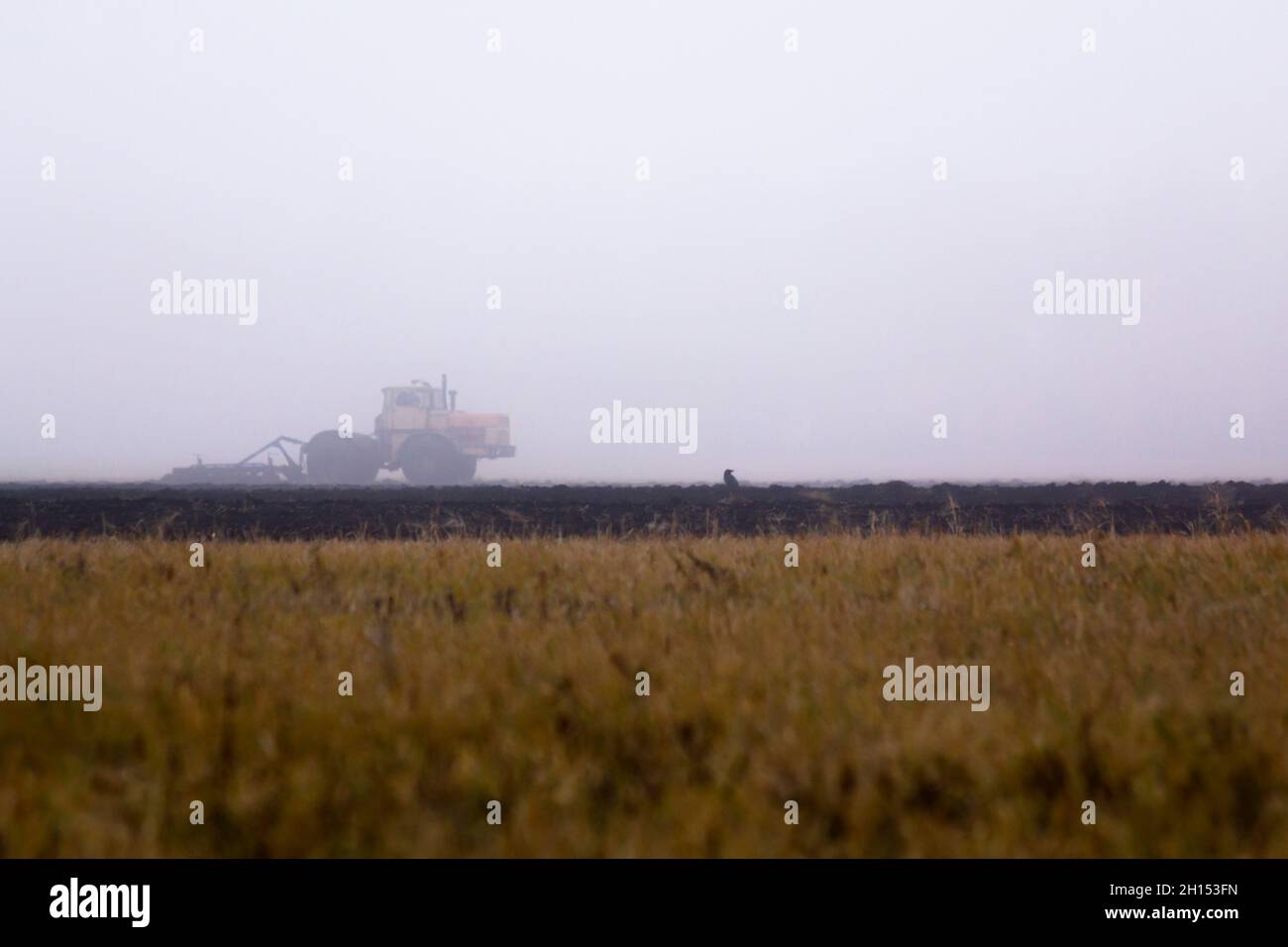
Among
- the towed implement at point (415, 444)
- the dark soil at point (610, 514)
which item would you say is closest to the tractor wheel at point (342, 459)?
the towed implement at point (415, 444)

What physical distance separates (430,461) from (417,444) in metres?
0.70

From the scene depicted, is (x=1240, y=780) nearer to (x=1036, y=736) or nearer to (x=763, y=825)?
(x=1036, y=736)

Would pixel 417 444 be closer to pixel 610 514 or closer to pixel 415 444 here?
pixel 415 444

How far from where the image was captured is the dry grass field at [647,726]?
2297mm

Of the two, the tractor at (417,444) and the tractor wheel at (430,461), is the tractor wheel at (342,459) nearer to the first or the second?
the tractor at (417,444)

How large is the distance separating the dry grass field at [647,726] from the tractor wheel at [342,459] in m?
26.5

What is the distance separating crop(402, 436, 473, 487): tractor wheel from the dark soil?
7971 mm

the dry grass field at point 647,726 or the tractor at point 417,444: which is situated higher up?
the tractor at point 417,444

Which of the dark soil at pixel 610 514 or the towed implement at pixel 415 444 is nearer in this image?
the dark soil at pixel 610 514

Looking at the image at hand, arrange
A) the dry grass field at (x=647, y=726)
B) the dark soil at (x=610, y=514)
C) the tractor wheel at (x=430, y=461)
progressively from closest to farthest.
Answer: the dry grass field at (x=647, y=726) < the dark soil at (x=610, y=514) < the tractor wheel at (x=430, y=461)
